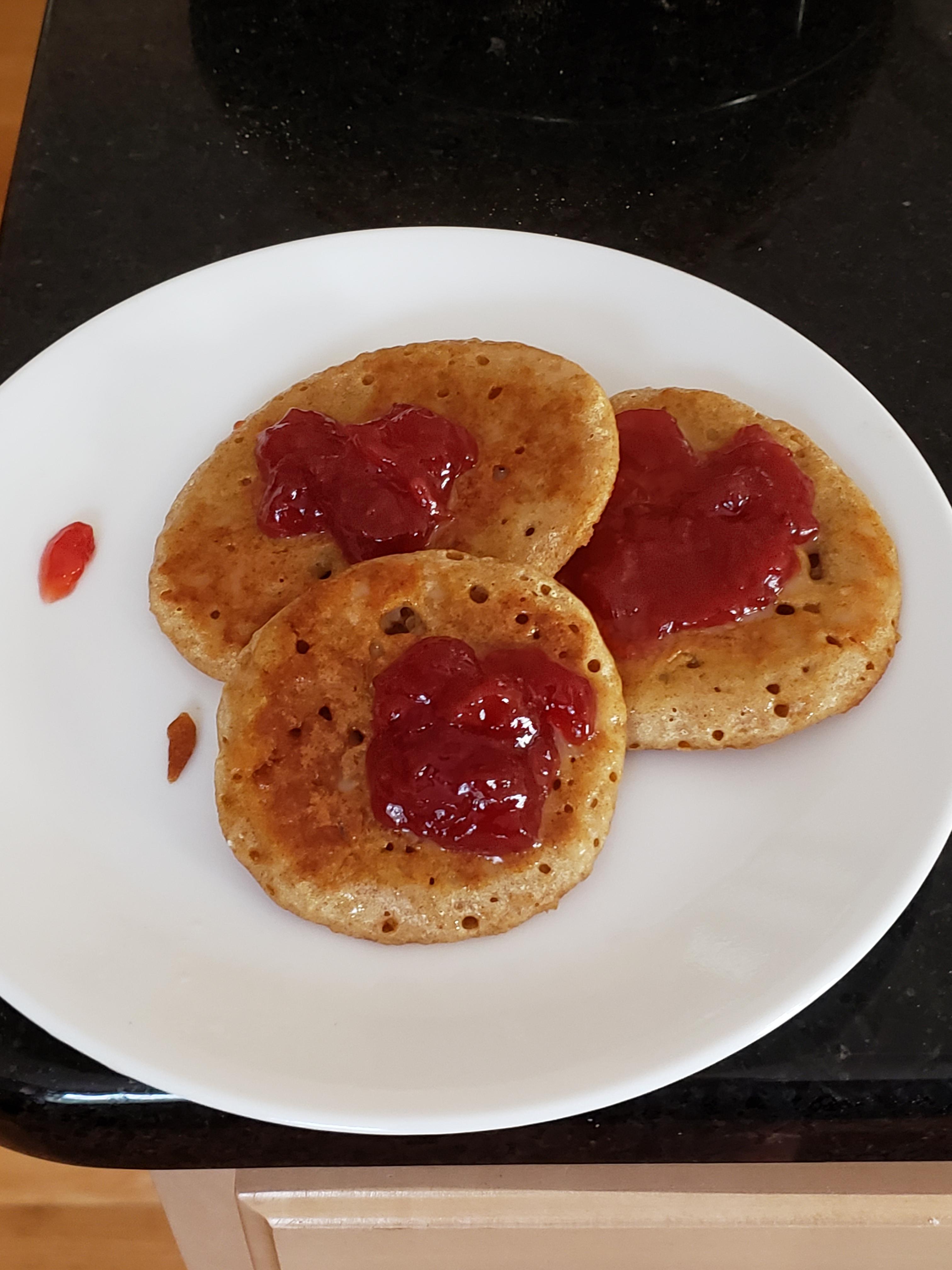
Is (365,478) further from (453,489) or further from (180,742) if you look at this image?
(180,742)

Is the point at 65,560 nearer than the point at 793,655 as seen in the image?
No

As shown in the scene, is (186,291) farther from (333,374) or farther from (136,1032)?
(136,1032)

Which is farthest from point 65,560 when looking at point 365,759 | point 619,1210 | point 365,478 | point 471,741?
point 619,1210

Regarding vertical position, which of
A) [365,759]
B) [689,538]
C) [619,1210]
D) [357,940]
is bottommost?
[619,1210]

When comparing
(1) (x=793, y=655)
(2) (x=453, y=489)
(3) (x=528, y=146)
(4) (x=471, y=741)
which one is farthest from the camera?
(3) (x=528, y=146)

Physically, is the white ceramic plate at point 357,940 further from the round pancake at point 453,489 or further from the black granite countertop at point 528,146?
the black granite countertop at point 528,146

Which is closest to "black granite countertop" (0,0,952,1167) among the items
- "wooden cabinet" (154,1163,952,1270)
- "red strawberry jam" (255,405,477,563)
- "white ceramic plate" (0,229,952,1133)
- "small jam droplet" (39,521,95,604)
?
"white ceramic plate" (0,229,952,1133)

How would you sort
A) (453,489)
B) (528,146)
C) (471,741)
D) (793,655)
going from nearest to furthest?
(471,741)
(793,655)
(453,489)
(528,146)

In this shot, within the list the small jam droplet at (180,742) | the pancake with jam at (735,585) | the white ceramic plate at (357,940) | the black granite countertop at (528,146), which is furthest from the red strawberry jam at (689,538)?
the small jam droplet at (180,742)

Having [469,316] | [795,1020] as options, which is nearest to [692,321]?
[469,316]
